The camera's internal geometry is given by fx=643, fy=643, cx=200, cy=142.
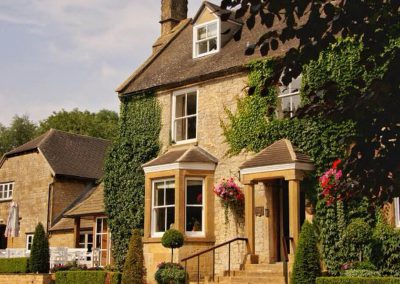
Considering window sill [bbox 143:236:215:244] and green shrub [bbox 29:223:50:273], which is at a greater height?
window sill [bbox 143:236:215:244]

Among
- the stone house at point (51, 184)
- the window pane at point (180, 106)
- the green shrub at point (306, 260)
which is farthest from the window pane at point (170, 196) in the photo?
the stone house at point (51, 184)

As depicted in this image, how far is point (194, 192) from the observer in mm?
22969

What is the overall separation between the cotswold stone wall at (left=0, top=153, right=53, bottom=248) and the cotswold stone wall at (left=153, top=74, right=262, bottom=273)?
16417mm

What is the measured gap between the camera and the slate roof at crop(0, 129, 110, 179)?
3975 cm

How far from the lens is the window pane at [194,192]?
2283 cm

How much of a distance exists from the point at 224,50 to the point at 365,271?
10.8m

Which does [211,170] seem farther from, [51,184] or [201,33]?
[51,184]

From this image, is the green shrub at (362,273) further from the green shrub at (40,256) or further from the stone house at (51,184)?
the stone house at (51,184)

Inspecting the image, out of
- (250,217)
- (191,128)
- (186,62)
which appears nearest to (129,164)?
(191,128)

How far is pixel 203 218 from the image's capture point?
22641 millimetres

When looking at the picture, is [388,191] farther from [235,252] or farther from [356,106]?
[235,252]

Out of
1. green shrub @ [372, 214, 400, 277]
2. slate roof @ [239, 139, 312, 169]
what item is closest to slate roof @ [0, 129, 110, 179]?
slate roof @ [239, 139, 312, 169]

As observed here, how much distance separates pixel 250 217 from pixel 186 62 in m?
8.13

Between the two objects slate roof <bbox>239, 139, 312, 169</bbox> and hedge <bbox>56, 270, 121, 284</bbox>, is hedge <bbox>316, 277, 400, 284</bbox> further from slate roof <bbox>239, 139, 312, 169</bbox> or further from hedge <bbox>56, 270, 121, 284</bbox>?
hedge <bbox>56, 270, 121, 284</bbox>
